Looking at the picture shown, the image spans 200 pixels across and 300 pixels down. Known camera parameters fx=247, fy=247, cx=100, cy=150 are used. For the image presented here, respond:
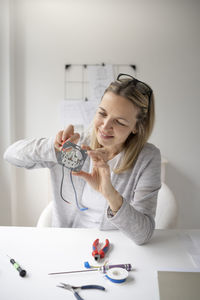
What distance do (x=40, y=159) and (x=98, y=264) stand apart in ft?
2.00

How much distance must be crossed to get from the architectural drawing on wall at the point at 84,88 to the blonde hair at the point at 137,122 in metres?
1.19

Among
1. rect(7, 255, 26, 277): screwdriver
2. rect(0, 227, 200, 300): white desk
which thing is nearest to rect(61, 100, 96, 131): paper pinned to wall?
rect(0, 227, 200, 300): white desk

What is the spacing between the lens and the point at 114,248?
A: 2.93 feet

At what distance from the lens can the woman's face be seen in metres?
1.10

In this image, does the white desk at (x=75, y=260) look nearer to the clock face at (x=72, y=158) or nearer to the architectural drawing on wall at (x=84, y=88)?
the clock face at (x=72, y=158)

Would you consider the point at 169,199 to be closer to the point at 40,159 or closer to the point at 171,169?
the point at 40,159

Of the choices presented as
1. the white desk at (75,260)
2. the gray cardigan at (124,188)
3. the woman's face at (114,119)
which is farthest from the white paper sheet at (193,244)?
the woman's face at (114,119)

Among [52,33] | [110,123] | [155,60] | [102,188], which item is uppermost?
[52,33]

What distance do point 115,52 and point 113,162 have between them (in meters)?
1.53

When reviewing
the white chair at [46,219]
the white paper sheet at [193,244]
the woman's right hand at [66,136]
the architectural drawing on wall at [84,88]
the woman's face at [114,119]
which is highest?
the architectural drawing on wall at [84,88]

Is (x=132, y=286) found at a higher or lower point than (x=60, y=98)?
lower

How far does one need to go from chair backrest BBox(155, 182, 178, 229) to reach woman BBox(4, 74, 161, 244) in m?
0.26

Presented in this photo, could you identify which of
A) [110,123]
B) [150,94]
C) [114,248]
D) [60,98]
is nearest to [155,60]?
[60,98]

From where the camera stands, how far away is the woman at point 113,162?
0.98 m
